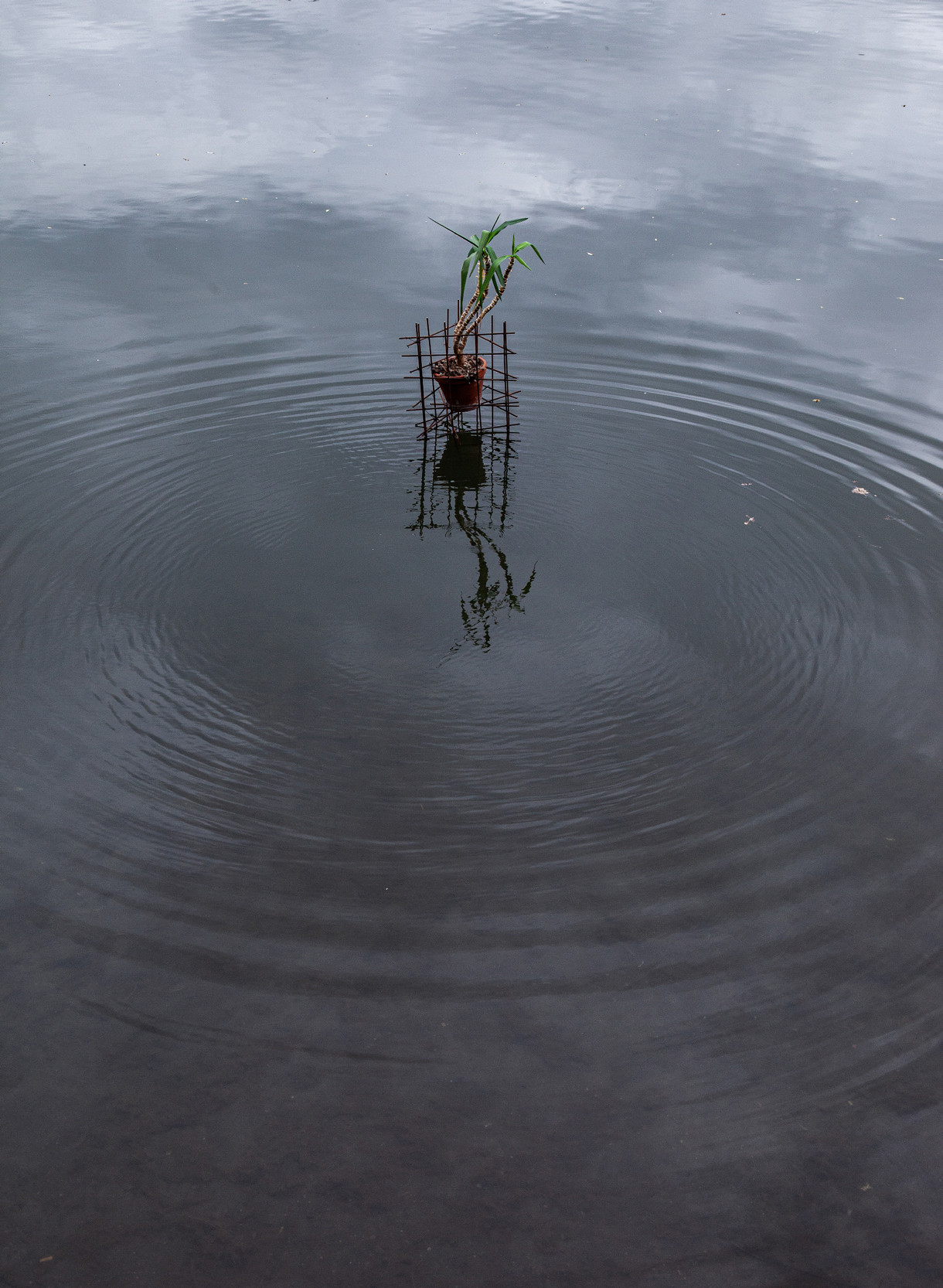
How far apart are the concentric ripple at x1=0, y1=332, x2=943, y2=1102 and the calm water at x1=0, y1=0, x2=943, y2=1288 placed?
0.02m

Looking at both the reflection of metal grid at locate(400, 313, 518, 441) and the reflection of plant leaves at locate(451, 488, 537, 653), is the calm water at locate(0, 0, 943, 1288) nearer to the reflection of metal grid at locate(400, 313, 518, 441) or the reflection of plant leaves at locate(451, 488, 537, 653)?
the reflection of plant leaves at locate(451, 488, 537, 653)

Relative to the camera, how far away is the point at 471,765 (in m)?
4.77

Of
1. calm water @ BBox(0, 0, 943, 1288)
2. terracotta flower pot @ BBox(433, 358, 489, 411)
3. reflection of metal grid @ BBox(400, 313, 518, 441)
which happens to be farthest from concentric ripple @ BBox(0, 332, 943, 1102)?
terracotta flower pot @ BBox(433, 358, 489, 411)

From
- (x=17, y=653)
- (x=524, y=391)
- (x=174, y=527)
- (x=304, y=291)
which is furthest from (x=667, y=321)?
(x=17, y=653)

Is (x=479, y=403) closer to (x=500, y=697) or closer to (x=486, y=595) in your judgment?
(x=486, y=595)

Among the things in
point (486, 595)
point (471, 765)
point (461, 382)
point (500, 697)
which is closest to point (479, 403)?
point (461, 382)

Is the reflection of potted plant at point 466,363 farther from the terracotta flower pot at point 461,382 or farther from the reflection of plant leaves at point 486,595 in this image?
the reflection of plant leaves at point 486,595

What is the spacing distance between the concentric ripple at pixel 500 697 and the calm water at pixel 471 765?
0.08 feet

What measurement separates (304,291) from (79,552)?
14.8 ft

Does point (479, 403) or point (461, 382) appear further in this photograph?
point (479, 403)

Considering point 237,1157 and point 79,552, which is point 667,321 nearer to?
point 79,552

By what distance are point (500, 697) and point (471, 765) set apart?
552mm

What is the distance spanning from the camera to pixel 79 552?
630 cm

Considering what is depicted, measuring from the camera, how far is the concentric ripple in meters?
3.94
